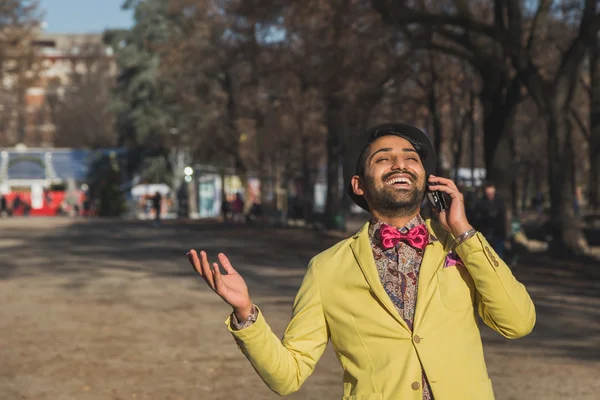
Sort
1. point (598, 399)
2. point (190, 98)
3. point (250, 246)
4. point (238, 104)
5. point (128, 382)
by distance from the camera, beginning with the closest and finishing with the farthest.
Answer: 1. point (598, 399)
2. point (128, 382)
3. point (250, 246)
4. point (238, 104)
5. point (190, 98)

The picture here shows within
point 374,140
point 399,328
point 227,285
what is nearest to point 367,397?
point 399,328

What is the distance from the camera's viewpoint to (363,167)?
13.2ft

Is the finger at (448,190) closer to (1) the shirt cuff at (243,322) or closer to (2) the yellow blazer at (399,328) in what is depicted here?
(2) the yellow blazer at (399,328)

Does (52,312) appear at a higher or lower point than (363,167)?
lower

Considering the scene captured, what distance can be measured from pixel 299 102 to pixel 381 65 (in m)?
11.6

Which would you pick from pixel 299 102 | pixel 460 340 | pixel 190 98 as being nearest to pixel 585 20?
pixel 299 102

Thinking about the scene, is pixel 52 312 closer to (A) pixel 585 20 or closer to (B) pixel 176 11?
(A) pixel 585 20

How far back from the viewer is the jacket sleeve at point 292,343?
3.69 metres

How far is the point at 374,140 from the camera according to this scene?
4043 mm

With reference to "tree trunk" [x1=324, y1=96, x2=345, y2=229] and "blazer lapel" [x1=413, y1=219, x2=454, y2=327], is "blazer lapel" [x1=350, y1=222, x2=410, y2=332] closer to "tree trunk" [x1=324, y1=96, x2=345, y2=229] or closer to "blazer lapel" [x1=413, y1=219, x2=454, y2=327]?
"blazer lapel" [x1=413, y1=219, x2=454, y2=327]

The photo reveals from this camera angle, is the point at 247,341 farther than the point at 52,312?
No

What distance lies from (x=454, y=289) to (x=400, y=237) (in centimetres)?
23

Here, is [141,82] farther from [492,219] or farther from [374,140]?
[374,140]

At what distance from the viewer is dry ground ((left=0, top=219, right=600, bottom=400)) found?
10117mm
